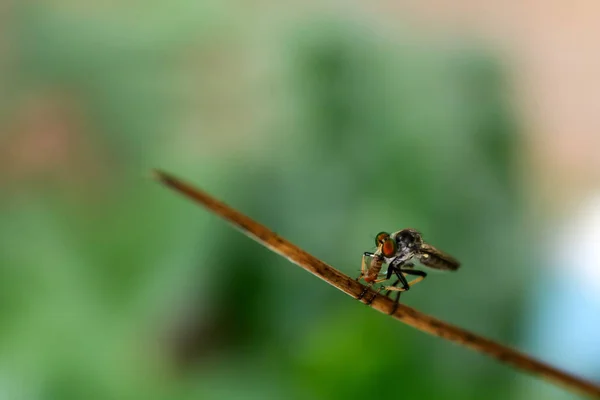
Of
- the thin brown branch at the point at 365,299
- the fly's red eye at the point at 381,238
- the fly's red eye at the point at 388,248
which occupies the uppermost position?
the fly's red eye at the point at 381,238

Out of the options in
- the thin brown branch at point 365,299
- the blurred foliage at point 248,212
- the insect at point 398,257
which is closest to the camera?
the thin brown branch at point 365,299

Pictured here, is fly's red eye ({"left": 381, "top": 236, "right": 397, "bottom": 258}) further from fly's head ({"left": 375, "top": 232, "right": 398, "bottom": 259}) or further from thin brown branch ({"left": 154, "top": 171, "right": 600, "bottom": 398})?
thin brown branch ({"left": 154, "top": 171, "right": 600, "bottom": 398})

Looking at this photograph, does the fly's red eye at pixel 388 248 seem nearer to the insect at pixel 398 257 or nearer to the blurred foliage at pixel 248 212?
the insect at pixel 398 257

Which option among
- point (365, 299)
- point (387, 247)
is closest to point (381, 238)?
point (387, 247)

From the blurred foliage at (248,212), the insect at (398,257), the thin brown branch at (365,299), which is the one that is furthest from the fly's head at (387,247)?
the blurred foliage at (248,212)

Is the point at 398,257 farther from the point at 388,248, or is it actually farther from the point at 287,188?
the point at 287,188

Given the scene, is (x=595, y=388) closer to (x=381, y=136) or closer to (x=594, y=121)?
(x=381, y=136)
